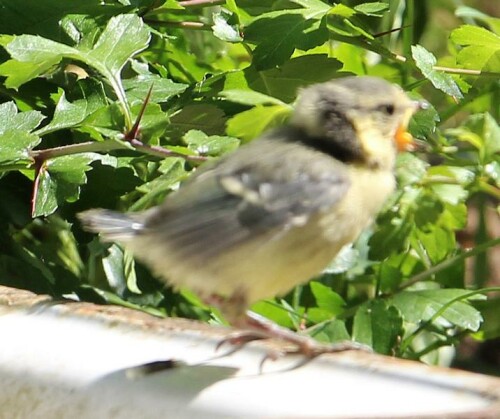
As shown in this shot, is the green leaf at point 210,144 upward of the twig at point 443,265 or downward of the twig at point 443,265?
upward

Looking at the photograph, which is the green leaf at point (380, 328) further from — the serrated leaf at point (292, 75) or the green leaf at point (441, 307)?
the serrated leaf at point (292, 75)

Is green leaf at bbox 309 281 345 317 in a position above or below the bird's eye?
below

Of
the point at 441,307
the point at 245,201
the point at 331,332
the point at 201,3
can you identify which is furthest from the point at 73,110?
the point at 441,307

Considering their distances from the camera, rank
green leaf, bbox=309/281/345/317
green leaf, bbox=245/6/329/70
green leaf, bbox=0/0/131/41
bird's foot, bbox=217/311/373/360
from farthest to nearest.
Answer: green leaf, bbox=309/281/345/317
green leaf, bbox=0/0/131/41
green leaf, bbox=245/6/329/70
bird's foot, bbox=217/311/373/360

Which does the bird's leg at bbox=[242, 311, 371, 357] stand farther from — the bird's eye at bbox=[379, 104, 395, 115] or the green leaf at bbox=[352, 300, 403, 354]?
the green leaf at bbox=[352, 300, 403, 354]

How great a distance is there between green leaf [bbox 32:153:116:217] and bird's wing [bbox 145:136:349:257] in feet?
0.89

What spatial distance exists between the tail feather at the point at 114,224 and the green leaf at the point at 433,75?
554 millimetres

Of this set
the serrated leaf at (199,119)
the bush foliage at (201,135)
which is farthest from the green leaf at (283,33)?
the serrated leaf at (199,119)

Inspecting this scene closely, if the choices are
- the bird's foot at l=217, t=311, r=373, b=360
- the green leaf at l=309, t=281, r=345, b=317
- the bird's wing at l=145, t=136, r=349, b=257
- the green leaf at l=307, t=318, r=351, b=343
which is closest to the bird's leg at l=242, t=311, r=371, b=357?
the bird's foot at l=217, t=311, r=373, b=360

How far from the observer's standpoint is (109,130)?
5.31 feet

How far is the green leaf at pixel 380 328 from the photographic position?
6.19ft

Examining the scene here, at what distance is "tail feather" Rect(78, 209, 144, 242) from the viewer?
1.42m

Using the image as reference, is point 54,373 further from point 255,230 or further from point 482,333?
point 482,333

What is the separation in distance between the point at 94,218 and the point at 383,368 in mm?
475
